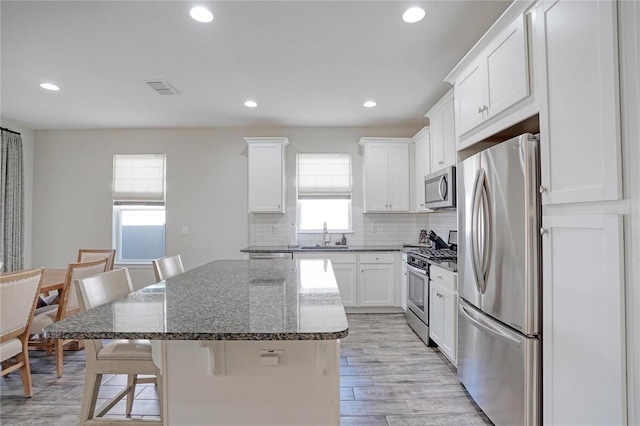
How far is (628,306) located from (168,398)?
68.8 inches

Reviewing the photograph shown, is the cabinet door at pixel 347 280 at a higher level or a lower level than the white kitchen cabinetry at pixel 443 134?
lower

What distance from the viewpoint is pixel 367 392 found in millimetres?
2330

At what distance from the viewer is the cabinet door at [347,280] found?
4.21m

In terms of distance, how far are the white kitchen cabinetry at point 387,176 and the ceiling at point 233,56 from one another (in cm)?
46

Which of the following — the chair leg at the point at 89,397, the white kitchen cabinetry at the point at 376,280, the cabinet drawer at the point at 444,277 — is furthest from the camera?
the white kitchen cabinetry at the point at 376,280

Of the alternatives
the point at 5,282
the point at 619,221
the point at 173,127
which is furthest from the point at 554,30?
the point at 173,127

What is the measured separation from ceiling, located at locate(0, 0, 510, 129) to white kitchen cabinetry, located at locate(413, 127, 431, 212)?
37cm

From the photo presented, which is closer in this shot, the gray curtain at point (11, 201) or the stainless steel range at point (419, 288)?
the stainless steel range at point (419, 288)

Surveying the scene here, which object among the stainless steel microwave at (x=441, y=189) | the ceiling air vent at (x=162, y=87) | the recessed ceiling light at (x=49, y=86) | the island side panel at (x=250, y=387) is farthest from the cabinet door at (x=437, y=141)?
the recessed ceiling light at (x=49, y=86)

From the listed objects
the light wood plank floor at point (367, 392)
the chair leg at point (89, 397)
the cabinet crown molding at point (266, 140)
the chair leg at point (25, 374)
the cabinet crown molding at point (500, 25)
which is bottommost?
the light wood plank floor at point (367, 392)

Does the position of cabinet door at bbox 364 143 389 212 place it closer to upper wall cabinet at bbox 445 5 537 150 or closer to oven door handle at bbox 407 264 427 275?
oven door handle at bbox 407 264 427 275

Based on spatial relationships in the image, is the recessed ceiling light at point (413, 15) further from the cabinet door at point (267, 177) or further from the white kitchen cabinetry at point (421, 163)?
the cabinet door at point (267, 177)

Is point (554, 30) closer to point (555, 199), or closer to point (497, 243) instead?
point (555, 199)

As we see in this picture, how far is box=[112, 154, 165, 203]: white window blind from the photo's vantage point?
4855mm
